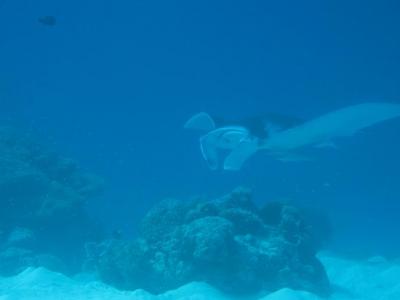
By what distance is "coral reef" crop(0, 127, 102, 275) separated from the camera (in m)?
8.96

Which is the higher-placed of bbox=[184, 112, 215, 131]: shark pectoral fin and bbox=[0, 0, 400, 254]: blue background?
bbox=[0, 0, 400, 254]: blue background

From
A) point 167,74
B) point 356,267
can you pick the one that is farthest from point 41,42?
point 356,267

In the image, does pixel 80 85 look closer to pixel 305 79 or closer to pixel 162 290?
pixel 305 79

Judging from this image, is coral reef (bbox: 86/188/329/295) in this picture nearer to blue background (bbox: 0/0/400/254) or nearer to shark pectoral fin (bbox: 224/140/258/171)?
shark pectoral fin (bbox: 224/140/258/171)

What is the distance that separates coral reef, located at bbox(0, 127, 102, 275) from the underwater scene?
0.04 metres

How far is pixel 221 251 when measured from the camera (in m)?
5.74

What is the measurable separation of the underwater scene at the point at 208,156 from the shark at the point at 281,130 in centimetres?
3

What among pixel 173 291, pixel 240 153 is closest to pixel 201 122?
pixel 240 153

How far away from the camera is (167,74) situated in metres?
27.6

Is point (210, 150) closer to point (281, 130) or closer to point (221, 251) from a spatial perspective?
point (281, 130)

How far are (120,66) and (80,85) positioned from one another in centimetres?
421

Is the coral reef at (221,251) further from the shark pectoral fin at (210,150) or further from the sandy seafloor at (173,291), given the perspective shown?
the shark pectoral fin at (210,150)

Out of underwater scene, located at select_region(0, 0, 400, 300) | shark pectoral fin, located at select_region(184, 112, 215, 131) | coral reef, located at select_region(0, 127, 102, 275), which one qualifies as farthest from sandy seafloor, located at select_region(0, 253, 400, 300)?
shark pectoral fin, located at select_region(184, 112, 215, 131)

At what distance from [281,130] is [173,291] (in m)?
2.80
